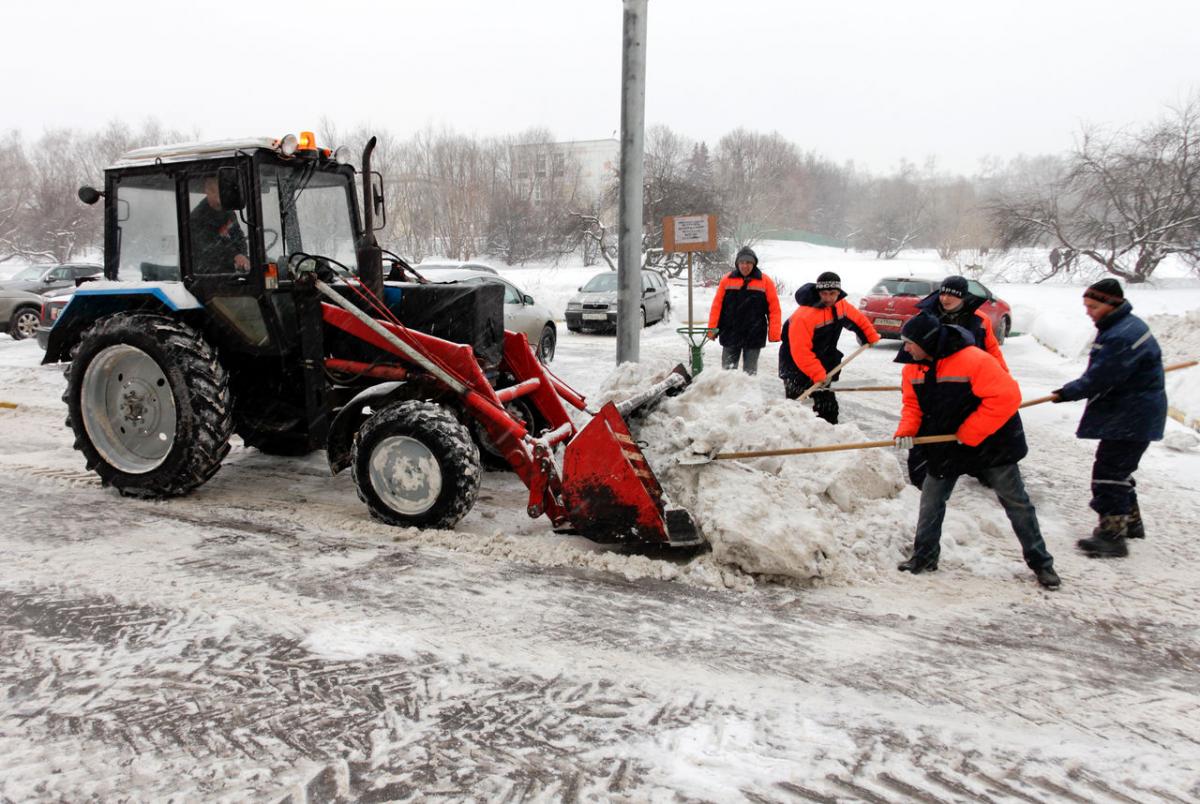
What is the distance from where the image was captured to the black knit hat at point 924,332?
4090mm

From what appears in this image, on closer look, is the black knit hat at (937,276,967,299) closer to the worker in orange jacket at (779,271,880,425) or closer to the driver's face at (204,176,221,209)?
the worker in orange jacket at (779,271,880,425)

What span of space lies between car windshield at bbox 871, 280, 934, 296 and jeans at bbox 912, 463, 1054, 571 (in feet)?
38.1

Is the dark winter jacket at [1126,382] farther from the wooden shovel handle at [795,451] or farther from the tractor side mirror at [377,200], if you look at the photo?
the tractor side mirror at [377,200]

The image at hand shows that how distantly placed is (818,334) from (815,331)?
0.04 metres

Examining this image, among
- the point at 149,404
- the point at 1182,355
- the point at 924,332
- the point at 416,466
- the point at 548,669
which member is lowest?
the point at 548,669

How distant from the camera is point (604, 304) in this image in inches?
653

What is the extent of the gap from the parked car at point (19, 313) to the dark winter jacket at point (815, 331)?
14.7m

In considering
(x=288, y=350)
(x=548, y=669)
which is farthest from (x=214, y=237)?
(x=548, y=669)

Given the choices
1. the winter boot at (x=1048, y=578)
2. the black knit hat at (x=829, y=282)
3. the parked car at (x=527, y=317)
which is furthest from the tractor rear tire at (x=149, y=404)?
the parked car at (x=527, y=317)

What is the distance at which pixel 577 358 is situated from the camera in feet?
42.1

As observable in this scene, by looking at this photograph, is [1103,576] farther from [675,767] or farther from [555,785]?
[555,785]

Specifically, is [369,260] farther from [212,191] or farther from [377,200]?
[212,191]

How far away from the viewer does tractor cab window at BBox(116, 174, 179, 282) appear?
Answer: 16.9ft

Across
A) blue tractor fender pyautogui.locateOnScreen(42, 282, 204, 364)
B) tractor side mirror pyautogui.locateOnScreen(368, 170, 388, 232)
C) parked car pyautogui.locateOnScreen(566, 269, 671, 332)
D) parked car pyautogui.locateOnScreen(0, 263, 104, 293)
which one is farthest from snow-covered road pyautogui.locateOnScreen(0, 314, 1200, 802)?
parked car pyautogui.locateOnScreen(0, 263, 104, 293)
